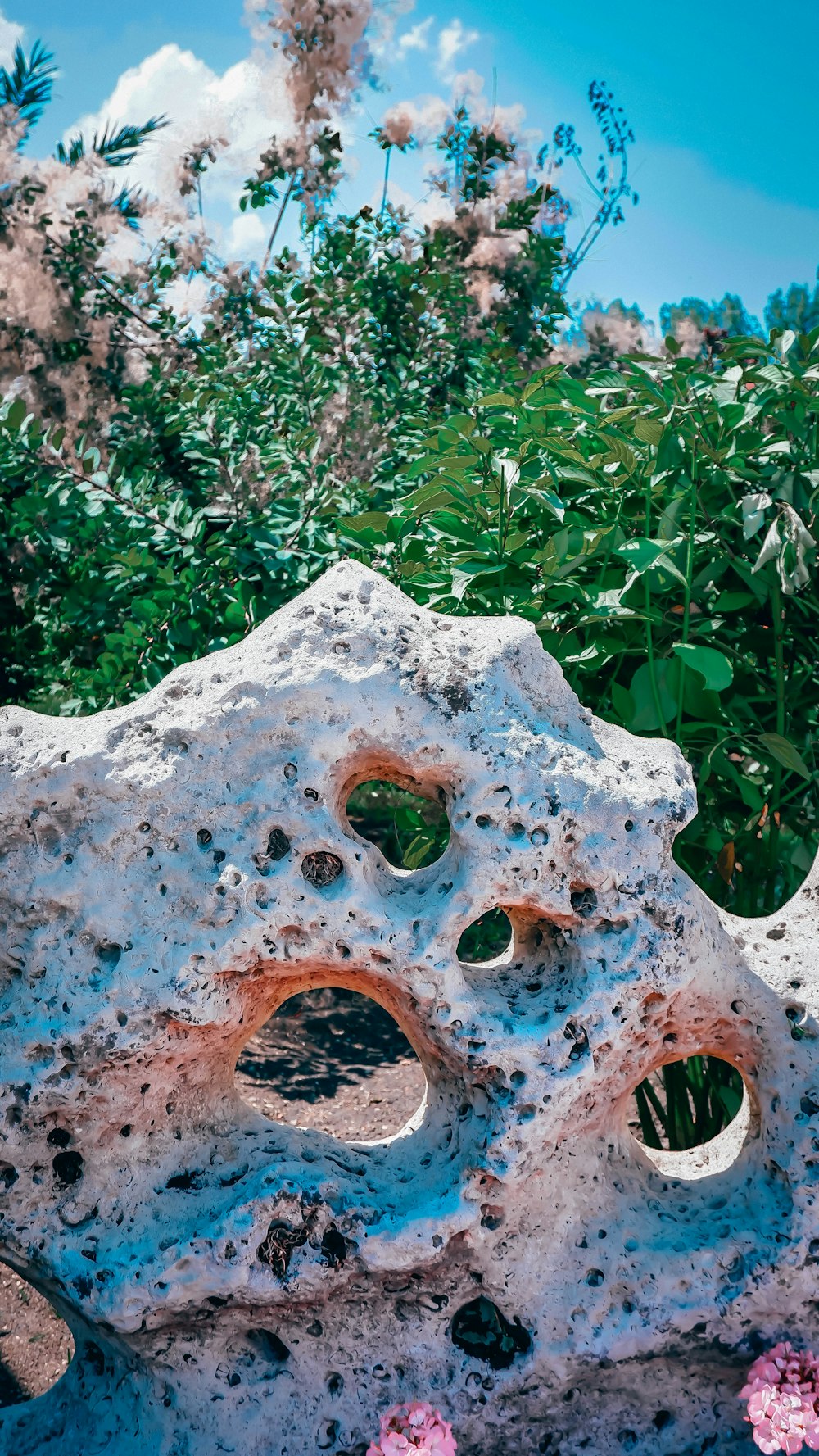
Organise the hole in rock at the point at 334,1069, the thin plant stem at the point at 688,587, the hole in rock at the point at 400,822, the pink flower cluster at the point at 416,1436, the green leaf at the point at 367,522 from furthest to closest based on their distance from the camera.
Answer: the hole in rock at the point at 334,1069 < the hole in rock at the point at 400,822 < the green leaf at the point at 367,522 < the thin plant stem at the point at 688,587 < the pink flower cluster at the point at 416,1436

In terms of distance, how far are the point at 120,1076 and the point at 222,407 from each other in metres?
2.71

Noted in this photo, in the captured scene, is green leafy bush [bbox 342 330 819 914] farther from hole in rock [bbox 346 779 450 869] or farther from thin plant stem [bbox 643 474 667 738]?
hole in rock [bbox 346 779 450 869]

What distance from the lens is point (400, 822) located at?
2477 millimetres

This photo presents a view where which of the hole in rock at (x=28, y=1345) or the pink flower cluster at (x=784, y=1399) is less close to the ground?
the pink flower cluster at (x=784, y=1399)

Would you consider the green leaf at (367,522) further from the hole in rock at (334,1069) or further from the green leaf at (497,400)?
the hole in rock at (334,1069)

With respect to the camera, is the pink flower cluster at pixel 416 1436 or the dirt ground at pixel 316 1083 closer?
the pink flower cluster at pixel 416 1436

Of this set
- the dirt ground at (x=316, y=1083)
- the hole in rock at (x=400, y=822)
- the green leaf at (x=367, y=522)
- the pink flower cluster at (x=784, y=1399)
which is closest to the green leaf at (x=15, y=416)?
the green leaf at (x=367, y=522)

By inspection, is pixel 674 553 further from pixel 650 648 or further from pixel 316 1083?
pixel 316 1083

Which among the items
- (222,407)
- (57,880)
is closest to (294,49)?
(222,407)

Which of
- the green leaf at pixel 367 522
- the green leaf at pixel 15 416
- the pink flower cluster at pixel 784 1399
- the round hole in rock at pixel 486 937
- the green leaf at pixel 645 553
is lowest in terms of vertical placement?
the round hole in rock at pixel 486 937

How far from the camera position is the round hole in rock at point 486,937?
131 inches

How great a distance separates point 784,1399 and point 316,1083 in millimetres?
2573

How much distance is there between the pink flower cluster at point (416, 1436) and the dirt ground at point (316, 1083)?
1277 millimetres

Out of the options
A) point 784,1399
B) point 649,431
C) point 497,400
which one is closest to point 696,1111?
point 784,1399
